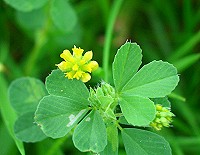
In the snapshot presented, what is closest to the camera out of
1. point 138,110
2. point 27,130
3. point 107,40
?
point 138,110

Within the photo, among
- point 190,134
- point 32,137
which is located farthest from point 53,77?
point 190,134

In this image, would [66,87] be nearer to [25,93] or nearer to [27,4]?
[25,93]

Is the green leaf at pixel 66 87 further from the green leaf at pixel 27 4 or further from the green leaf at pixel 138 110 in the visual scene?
the green leaf at pixel 27 4

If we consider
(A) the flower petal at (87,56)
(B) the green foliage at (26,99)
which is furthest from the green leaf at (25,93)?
(A) the flower petal at (87,56)

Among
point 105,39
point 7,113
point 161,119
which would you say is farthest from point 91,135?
point 105,39

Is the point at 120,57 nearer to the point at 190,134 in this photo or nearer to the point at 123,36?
the point at 190,134

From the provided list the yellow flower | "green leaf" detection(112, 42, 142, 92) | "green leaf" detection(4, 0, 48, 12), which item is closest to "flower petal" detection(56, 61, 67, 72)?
the yellow flower

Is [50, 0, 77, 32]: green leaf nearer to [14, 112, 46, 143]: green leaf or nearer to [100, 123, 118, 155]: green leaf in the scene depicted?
[14, 112, 46, 143]: green leaf
